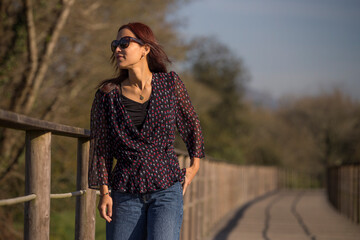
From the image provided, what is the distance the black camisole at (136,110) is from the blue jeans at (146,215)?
34 centimetres

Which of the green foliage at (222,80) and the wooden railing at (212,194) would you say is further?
the green foliage at (222,80)

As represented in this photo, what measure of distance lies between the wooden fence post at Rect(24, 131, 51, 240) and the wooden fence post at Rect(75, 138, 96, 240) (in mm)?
710

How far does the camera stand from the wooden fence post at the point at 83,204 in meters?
3.58

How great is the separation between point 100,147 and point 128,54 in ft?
1.59

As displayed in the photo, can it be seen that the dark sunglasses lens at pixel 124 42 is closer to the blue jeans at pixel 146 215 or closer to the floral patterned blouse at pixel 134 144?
the floral patterned blouse at pixel 134 144

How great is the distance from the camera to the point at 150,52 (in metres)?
3.16

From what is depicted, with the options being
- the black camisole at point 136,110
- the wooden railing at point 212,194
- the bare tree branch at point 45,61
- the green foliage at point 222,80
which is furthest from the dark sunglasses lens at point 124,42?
the green foliage at point 222,80

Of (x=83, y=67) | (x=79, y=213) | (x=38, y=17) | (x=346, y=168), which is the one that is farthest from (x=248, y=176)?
(x=79, y=213)

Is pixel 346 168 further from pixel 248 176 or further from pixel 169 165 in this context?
pixel 169 165

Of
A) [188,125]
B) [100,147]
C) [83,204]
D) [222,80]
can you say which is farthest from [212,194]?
[222,80]

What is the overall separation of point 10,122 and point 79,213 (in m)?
1.43

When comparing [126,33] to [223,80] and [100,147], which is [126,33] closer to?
[100,147]

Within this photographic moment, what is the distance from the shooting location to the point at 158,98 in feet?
9.91

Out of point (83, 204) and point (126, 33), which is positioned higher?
point (126, 33)
